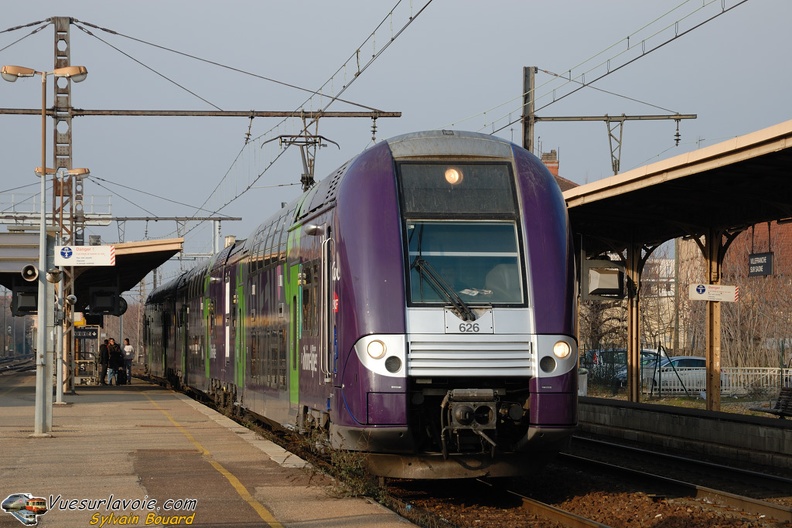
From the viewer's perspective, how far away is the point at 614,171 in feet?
92.1

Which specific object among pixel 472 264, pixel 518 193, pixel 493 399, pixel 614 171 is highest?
pixel 614 171

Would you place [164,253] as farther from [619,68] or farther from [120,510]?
[120,510]

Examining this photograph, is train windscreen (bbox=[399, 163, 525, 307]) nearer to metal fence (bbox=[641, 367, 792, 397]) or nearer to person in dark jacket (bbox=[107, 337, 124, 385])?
metal fence (bbox=[641, 367, 792, 397])

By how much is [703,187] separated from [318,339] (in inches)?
320

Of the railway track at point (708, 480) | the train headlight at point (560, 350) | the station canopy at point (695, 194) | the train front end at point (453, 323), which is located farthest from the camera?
the station canopy at point (695, 194)

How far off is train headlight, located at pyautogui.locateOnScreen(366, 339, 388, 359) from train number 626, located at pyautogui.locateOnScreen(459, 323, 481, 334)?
2.26ft

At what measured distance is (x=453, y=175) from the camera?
10.8 metres

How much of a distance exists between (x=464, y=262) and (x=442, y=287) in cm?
36

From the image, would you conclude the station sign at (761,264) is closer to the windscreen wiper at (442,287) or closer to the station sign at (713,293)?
the station sign at (713,293)

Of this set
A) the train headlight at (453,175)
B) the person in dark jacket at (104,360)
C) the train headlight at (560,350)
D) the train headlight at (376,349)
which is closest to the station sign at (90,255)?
the train headlight at (453,175)

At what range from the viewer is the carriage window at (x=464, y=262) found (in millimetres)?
10203

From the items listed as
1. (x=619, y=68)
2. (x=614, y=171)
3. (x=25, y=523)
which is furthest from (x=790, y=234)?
(x=25, y=523)

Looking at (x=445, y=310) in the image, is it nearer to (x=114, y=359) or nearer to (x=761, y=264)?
(x=761, y=264)

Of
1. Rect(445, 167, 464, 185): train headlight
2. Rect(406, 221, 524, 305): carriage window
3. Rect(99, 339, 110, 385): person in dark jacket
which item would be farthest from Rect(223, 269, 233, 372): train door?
Rect(99, 339, 110, 385): person in dark jacket
